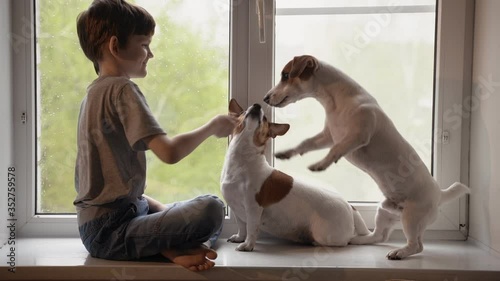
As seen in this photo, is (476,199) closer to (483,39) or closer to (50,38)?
(483,39)

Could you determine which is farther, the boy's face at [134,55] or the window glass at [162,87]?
the window glass at [162,87]

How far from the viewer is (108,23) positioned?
1155mm

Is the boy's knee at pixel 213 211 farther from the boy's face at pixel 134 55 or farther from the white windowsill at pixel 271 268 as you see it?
the boy's face at pixel 134 55

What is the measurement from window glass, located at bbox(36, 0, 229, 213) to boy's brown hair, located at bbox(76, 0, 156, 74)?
0.24m

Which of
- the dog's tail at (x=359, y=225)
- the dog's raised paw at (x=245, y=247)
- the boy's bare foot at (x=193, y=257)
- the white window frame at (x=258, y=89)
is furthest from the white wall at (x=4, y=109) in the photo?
the dog's tail at (x=359, y=225)

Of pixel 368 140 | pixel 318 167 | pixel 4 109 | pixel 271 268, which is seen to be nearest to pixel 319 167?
pixel 318 167

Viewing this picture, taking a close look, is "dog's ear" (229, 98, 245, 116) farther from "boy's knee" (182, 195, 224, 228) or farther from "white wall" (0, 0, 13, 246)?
"white wall" (0, 0, 13, 246)

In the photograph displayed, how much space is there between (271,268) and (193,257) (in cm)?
17

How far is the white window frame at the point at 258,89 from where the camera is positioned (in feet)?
4.50

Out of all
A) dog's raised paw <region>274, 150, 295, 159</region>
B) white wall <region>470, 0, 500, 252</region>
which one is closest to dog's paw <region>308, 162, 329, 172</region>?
dog's raised paw <region>274, 150, 295, 159</region>

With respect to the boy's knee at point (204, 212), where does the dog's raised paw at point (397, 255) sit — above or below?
below

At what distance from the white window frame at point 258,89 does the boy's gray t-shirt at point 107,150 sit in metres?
0.30

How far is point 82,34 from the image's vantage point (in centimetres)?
118

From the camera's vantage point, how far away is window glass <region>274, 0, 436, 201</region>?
1.40 m
